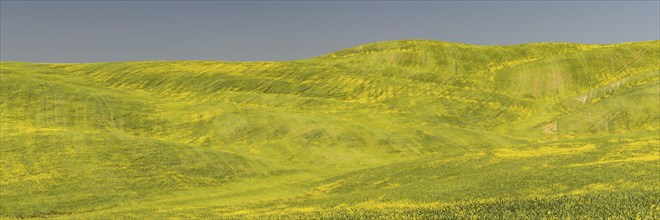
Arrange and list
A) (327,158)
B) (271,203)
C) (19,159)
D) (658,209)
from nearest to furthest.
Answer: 1. (658,209)
2. (271,203)
3. (19,159)
4. (327,158)

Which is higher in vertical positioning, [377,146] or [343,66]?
[343,66]

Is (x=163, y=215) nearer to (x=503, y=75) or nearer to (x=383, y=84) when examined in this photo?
(x=383, y=84)

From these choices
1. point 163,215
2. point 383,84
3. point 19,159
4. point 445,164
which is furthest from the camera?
point 383,84

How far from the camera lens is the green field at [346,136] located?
47.7 meters

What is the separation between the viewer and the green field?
47.7 meters

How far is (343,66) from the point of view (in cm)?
18000

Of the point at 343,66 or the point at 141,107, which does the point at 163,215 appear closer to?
the point at 141,107

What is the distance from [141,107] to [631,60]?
153 metres

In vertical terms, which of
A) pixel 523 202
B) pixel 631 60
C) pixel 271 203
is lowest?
pixel 271 203

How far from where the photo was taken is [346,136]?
104 metres

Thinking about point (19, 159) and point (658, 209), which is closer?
point (658, 209)

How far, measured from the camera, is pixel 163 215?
175 ft

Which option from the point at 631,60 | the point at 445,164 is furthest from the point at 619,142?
the point at 631,60

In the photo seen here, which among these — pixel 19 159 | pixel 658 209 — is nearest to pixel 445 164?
pixel 658 209
